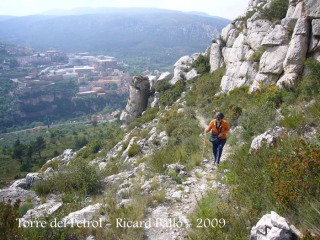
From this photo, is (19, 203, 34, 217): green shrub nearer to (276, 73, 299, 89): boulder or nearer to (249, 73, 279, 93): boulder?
(276, 73, 299, 89): boulder

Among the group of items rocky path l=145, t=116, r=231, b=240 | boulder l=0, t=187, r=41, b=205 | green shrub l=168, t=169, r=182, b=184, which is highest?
rocky path l=145, t=116, r=231, b=240

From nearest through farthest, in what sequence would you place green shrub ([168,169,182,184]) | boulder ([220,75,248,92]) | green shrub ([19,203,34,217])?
green shrub ([19,203,34,217]), green shrub ([168,169,182,184]), boulder ([220,75,248,92])

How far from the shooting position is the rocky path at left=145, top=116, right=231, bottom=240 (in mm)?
4438

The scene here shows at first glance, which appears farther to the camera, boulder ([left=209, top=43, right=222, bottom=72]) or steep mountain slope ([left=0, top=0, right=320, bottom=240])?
boulder ([left=209, top=43, right=222, bottom=72])

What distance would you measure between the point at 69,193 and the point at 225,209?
3600mm

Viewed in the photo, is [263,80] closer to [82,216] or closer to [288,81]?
[288,81]

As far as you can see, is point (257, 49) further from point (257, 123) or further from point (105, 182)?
point (105, 182)

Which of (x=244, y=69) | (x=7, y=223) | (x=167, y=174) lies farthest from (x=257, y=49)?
(x=7, y=223)

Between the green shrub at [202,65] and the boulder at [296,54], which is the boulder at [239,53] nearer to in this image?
the boulder at [296,54]

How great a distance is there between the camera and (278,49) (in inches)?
500

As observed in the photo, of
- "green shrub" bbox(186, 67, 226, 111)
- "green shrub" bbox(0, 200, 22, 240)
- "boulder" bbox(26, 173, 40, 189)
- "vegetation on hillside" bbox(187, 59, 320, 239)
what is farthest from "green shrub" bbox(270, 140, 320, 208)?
"green shrub" bbox(186, 67, 226, 111)

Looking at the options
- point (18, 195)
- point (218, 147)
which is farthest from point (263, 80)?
point (18, 195)

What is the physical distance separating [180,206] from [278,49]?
9.97m

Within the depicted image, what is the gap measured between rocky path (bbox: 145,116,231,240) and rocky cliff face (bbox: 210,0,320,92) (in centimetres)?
636
